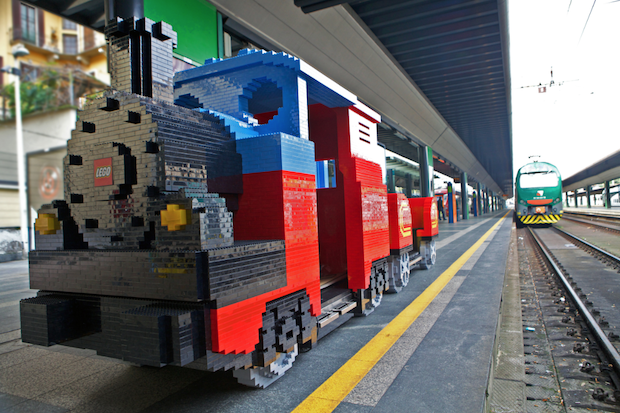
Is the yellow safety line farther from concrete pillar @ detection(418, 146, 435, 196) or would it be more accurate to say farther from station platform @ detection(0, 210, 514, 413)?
concrete pillar @ detection(418, 146, 435, 196)

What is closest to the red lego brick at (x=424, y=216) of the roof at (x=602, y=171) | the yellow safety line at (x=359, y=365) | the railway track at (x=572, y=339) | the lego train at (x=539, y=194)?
the railway track at (x=572, y=339)

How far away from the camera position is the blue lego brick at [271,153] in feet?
8.43

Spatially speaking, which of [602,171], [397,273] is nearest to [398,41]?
[397,273]

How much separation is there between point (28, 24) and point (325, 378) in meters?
12.6

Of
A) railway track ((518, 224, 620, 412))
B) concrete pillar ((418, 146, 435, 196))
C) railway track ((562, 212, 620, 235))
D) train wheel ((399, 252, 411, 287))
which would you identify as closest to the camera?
railway track ((518, 224, 620, 412))

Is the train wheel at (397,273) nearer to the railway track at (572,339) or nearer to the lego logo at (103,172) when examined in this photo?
the railway track at (572,339)

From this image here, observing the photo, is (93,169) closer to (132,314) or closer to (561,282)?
(132,314)

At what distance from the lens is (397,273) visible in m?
5.57

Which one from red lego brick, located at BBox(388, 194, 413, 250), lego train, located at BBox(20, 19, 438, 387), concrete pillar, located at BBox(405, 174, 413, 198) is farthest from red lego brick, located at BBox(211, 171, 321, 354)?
concrete pillar, located at BBox(405, 174, 413, 198)

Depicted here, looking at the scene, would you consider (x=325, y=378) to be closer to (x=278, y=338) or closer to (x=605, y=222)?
(x=278, y=338)

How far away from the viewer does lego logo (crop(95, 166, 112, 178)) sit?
225 cm

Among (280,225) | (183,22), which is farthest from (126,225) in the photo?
(183,22)

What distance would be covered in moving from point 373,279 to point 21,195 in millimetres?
12901

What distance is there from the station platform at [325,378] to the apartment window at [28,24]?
10.1m
